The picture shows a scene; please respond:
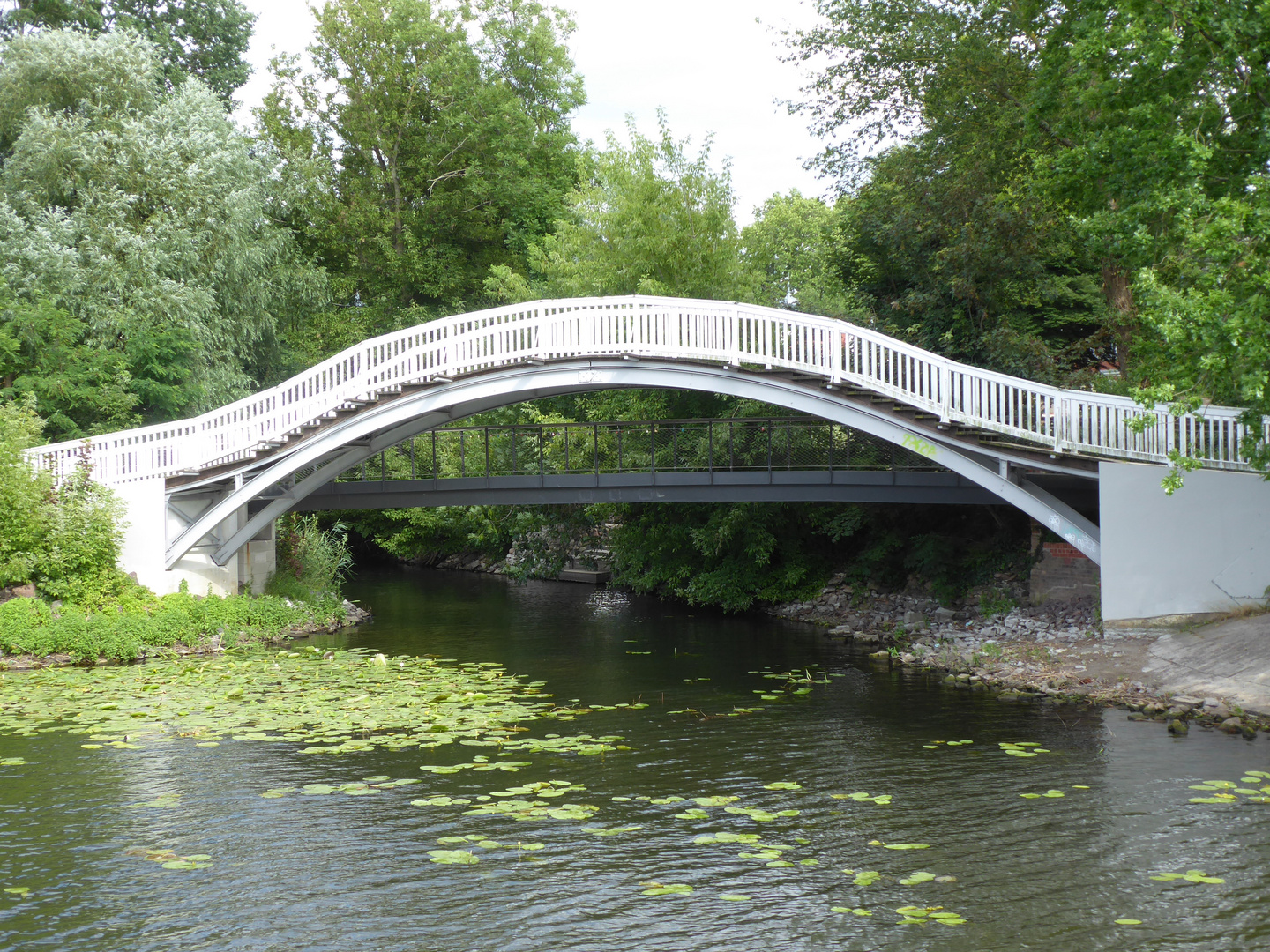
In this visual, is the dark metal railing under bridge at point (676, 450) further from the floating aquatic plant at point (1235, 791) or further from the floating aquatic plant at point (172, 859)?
the floating aquatic plant at point (172, 859)

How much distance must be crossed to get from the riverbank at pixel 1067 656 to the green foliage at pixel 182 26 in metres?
30.2

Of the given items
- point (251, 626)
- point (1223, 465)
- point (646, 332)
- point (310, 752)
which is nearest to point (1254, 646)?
point (1223, 465)

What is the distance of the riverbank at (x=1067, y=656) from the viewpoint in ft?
43.0

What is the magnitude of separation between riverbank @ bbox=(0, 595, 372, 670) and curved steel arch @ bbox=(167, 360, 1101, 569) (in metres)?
1.22

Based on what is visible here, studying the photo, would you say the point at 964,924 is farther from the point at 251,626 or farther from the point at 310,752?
the point at 251,626

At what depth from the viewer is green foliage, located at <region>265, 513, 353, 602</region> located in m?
23.5

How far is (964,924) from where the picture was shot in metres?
7.10

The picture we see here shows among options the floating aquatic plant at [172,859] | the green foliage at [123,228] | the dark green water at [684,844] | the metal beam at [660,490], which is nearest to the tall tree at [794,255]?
the metal beam at [660,490]

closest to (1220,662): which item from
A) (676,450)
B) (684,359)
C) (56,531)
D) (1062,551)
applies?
A: (1062,551)

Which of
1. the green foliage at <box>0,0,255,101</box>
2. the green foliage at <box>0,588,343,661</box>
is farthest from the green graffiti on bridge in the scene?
the green foliage at <box>0,0,255,101</box>

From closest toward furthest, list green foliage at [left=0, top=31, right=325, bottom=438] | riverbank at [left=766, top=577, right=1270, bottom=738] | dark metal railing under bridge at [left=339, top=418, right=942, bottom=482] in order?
riverbank at [left=766, top=577, right=1270, bottom=738]
dark metal railing under bridge at [left=339, top=418, right=942, bottom=482]
green foliage at [left=0, top=31, right=325, bottom=438]

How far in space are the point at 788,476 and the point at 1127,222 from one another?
301 inches

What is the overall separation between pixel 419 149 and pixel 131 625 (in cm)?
2760

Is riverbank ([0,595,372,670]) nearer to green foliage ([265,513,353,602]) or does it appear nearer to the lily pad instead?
green foliage ([265,513,353,602])
